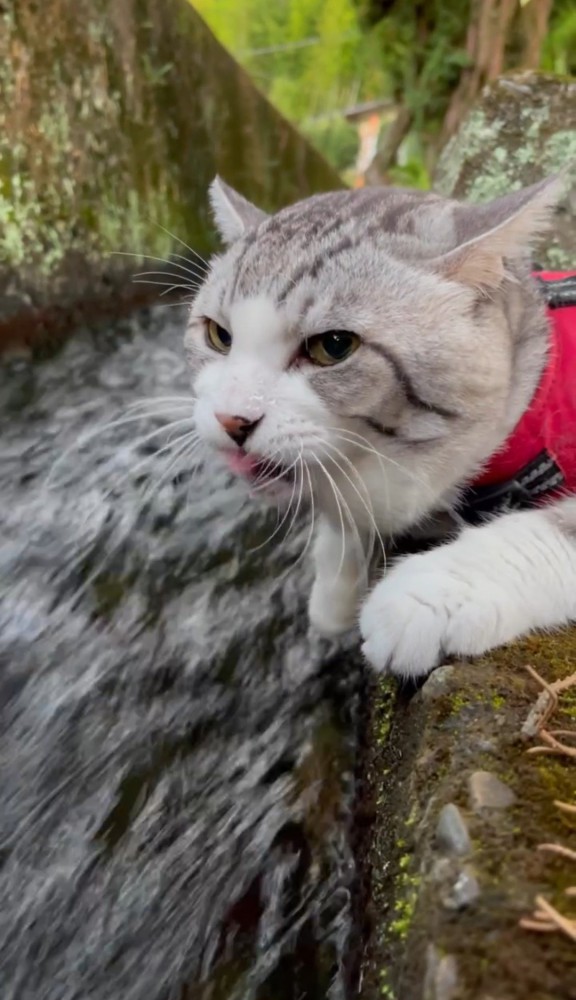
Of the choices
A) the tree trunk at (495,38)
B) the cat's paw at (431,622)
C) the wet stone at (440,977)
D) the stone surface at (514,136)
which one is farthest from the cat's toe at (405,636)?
the tree trunk at (495,38)

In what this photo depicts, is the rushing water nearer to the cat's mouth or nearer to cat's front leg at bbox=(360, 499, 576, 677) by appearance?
the cat's mouth

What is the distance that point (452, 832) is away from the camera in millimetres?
799

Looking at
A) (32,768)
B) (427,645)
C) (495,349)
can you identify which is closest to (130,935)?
(32,768)

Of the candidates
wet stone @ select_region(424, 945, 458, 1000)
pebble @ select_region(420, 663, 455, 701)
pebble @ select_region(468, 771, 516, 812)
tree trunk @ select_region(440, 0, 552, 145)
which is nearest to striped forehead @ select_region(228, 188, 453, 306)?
pebble @ select_region(420, 663, 455, 701)

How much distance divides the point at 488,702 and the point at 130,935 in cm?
65

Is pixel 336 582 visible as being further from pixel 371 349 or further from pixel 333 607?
pixel 371 349

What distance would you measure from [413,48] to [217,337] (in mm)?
3822

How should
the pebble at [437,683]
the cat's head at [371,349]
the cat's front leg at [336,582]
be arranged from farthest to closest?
the cat's front leg at [336,582] → the cat's head at [371,349] → the pebble at [437,683]

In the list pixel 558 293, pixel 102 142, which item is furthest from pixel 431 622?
pixel 102 142

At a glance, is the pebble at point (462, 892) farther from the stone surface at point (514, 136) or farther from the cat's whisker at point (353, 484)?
the stone surface at point (514, 136)

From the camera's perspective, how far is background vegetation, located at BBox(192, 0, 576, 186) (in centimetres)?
422

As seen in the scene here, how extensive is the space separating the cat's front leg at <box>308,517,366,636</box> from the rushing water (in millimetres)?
108

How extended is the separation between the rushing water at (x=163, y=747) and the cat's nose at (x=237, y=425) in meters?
0.34

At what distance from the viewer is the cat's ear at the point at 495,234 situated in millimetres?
1185
